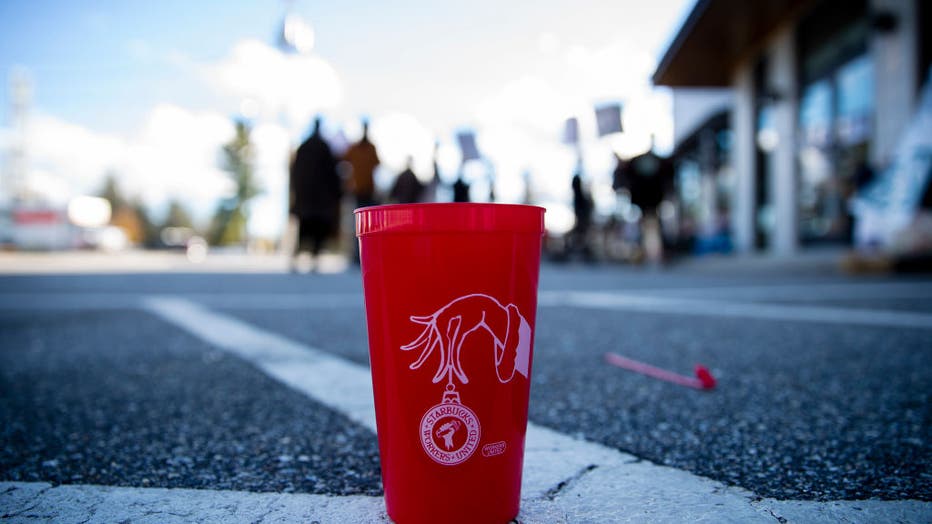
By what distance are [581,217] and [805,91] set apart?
490 centimetres

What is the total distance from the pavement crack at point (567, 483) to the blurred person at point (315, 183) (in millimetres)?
7552

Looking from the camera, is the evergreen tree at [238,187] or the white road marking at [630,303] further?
the evergreen tree at [238,187]

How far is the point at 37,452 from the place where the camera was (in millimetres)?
1374

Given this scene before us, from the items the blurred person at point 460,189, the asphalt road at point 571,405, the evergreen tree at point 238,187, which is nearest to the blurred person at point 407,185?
the blurred person at point 460,189

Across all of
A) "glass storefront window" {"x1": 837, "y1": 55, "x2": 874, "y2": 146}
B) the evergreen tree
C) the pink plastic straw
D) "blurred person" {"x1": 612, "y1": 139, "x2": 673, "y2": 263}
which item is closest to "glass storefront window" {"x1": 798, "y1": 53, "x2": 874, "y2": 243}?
"glass storefront window" {"x1": 837, "y1": 55, "x2": 874, "y2": 146}

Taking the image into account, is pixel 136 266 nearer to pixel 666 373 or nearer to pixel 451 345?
pixel 666 373

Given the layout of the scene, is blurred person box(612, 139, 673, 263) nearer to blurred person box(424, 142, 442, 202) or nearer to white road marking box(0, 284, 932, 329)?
blurred person box(424, 142, 442, 202)

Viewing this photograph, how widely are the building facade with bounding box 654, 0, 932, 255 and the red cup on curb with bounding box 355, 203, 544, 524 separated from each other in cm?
770

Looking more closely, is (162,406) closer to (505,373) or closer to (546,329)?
(505,373)

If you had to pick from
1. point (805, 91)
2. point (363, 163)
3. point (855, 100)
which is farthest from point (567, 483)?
point (805, 91)

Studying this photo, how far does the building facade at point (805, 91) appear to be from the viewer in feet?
26.1

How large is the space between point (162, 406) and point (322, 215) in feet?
22.2

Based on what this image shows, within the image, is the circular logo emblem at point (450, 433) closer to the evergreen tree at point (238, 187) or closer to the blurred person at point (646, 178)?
the blurred person at point (646, 178)

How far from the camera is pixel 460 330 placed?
0.94 metres
